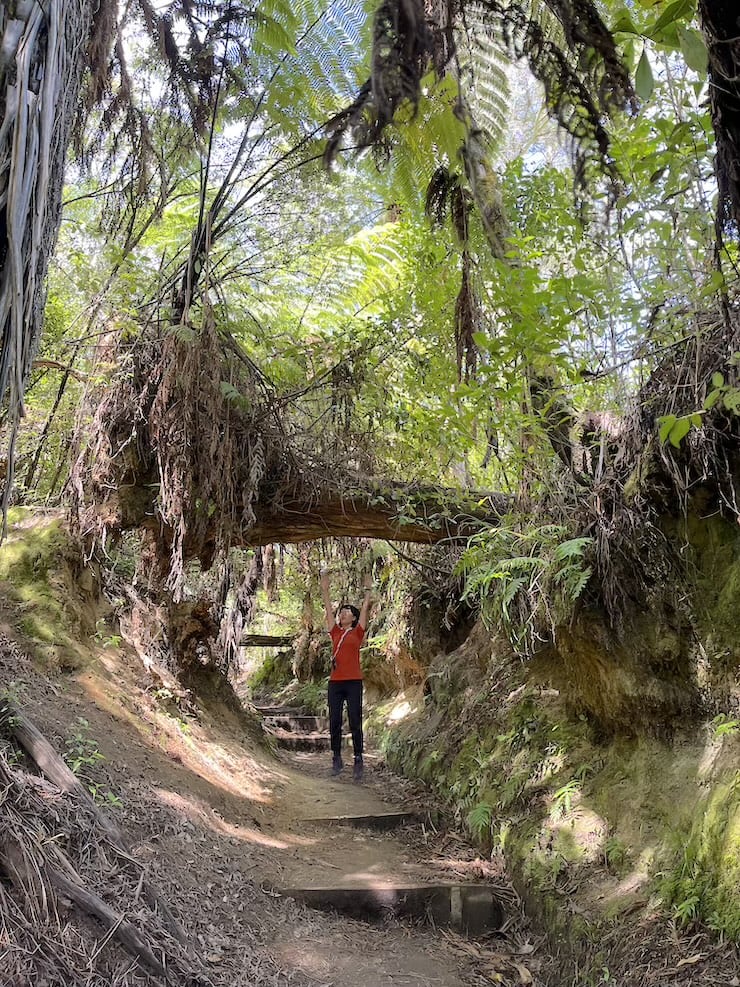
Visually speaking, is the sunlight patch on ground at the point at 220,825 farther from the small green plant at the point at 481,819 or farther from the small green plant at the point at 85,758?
the small green plant at the point at 481,819

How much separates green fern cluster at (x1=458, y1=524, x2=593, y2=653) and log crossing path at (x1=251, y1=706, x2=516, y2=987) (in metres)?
1.74

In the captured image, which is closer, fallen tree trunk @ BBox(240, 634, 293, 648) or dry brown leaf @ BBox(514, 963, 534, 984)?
dry brown leaf @ BBox(514, 963, 534, 984)

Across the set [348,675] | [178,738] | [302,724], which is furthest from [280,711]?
[178,738]

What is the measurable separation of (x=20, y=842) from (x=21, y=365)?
5.91 ft

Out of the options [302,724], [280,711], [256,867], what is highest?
[256,867]

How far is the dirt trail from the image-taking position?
3383 mm

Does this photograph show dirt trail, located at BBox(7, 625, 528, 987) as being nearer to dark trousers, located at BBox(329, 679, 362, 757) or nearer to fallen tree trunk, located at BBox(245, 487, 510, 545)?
dark trousers, located at BBox(329, 679, 362, 757)

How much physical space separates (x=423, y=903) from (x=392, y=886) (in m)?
0.22

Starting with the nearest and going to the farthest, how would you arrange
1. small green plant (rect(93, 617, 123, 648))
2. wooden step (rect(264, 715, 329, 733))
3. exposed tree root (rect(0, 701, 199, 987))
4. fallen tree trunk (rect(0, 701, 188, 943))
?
exposed tree root (rect(0, 701, 199, 987)) → fallen tree trunk (rect(0, 701, 188, 943)) → small green plant (rect(93, 617, 123, 648)) → wooden step (rect(264, 715, 329, 733))

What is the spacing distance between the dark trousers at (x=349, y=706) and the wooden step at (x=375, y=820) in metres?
1.31

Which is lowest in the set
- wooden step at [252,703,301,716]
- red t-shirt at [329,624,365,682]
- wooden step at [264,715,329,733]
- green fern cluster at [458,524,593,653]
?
wooden step at [252,703,301,716]

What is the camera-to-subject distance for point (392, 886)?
4371 mm

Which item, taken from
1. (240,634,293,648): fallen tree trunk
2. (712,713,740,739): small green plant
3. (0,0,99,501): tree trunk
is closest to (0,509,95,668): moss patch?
(0,0,99,501): tree trunk

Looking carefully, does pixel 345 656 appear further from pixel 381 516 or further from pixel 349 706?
pixel 381 516
